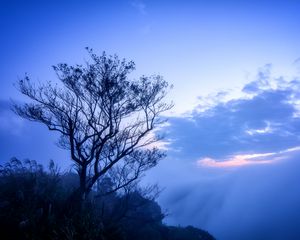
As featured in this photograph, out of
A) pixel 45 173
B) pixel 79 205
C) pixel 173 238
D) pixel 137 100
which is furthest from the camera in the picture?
pixel 173 238

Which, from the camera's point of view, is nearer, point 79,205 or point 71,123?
point 79,205

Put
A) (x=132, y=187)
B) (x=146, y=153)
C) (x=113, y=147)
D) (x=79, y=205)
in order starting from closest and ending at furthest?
(x=79, y=205) < (x=113, y=147) < (x=146, y=153) < (x=132, y=187)

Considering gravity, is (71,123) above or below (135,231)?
above

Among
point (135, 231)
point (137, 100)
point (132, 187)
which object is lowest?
point (135, 231)

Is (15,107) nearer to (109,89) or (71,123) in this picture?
(71,123)

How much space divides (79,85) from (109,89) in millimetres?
1558

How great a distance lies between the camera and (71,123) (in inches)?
469

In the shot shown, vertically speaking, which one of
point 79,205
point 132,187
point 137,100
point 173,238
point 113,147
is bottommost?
point 173,238

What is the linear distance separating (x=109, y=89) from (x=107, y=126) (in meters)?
1.99

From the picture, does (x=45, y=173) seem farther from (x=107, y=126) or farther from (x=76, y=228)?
(x=76, y=228)

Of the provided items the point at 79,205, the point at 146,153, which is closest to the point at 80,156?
the point at 79,205

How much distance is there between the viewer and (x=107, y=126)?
495 inches

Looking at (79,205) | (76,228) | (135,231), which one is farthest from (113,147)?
(135,231)

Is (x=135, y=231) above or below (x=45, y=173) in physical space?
below
